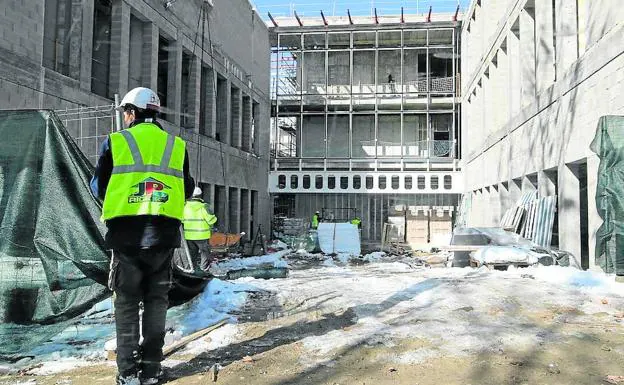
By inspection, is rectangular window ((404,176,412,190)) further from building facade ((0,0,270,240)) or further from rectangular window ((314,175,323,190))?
building facade ((0,0,270,240))

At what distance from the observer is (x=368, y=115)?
32.4 m

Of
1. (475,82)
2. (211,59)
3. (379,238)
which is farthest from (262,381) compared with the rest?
(379,238)

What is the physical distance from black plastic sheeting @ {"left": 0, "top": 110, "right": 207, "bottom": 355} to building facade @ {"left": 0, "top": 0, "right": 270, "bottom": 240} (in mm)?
1613

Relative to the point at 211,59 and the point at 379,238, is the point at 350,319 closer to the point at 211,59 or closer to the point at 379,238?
the point at 211,59

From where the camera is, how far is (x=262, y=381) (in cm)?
364

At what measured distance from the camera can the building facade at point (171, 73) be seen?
10242mm

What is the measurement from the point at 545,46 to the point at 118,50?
11400mm

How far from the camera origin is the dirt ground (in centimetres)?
364

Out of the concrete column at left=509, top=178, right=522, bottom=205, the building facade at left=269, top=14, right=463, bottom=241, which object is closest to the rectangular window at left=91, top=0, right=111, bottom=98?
the concrete column at left=509, top=178, right=522, bottom=205

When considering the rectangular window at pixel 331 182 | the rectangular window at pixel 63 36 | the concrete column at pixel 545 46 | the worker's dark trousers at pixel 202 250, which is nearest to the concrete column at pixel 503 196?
the concrete column at pixel 545 46

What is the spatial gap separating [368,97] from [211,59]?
13.0 metres

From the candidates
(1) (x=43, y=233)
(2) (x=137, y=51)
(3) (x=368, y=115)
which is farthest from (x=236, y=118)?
(1) (x=43, y=233)

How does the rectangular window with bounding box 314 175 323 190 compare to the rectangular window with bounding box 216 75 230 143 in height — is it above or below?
below

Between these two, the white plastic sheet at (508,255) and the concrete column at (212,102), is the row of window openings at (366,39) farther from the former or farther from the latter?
the white plastic sheet at (508,255)
